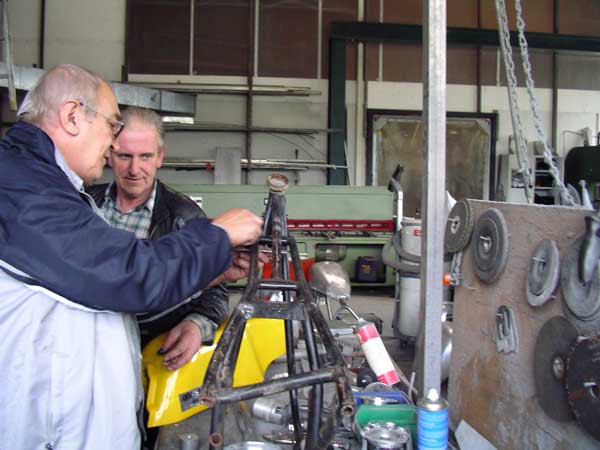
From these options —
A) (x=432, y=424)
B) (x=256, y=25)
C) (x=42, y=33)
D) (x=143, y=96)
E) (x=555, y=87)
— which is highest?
(x=256, y=25)

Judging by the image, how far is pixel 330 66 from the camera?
237 inches

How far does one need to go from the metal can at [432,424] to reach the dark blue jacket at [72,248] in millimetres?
438

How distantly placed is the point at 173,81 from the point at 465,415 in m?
5.57

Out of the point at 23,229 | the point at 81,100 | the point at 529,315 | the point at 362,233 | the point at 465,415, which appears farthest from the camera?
the point at 362,233

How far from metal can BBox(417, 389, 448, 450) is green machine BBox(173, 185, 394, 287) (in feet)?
12.3

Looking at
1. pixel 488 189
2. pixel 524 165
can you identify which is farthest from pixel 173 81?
pixel 524 165

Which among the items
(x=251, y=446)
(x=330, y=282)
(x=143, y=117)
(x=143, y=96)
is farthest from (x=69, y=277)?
(x=143, y=96)

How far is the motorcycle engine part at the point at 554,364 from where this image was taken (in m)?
0.93

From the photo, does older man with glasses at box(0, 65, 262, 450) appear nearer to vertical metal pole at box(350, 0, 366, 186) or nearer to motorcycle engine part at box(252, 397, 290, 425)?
motorcycle engine part at box(252, 397, 290, 425)

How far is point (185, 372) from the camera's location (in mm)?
1225

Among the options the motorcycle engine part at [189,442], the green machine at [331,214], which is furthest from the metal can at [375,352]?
the green machine at [331,214]

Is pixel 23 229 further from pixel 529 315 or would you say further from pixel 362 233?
pixel 362 233

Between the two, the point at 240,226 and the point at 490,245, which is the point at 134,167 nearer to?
the point at 240,226

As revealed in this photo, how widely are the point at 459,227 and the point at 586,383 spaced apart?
58 cm
